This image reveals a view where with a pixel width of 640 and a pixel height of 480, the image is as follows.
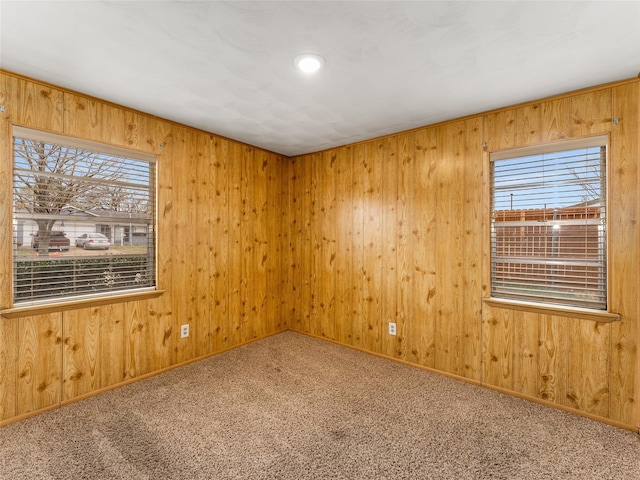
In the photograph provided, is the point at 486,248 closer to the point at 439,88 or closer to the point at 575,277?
the point at 575,277

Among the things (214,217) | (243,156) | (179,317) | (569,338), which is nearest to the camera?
(569,338)

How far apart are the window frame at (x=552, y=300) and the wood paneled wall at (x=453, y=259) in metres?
0.04

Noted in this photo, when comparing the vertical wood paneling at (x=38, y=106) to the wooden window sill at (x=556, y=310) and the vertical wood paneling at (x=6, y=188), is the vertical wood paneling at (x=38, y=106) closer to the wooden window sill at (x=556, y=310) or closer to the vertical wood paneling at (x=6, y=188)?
the vertical wood paneling at (x=6, y=188)

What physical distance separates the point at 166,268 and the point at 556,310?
10.9 ft

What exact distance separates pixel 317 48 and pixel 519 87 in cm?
154

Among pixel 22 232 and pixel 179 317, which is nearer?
pixel 22 232

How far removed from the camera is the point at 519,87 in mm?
2311

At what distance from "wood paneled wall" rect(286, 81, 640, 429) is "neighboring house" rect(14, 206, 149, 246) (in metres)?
1.91

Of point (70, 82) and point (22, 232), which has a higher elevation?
point (70, 82)

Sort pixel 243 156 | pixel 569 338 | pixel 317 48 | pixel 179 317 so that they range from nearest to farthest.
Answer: pixel 317 48, pixel 569 338, pixel 179 317, pixel 243 156

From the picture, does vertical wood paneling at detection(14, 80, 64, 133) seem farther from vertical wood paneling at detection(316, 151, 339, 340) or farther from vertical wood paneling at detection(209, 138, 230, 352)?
vertical wood paneling at detection(316, 151, 339, 340)

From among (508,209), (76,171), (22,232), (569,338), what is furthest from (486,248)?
(22,232)

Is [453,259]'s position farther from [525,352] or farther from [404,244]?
[525,352]

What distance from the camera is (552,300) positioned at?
2.49 meters
